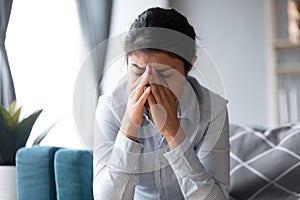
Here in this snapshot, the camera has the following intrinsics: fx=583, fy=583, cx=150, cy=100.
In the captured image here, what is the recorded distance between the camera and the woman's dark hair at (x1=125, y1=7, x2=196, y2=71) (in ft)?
4.75

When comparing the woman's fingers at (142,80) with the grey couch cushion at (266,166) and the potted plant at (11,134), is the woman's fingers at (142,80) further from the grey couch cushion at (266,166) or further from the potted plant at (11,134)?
the potted plant at (11,134)

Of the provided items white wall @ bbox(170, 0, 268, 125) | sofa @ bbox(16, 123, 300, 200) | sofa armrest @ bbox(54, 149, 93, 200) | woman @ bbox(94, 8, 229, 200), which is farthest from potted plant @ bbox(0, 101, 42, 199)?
white wall @ bbox(170, 0, 268, 125)

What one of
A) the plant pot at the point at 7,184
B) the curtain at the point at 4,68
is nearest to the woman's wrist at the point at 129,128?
the plant pot at the point at 7,184

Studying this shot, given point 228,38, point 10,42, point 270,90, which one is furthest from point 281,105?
point 10,42

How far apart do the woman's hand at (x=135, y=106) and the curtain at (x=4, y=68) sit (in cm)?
104

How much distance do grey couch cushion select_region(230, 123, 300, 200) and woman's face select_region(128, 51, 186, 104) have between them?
57 cm

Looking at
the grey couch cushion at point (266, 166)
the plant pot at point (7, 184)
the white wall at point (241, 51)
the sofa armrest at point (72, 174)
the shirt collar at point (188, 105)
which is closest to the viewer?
the shirt collar at point (188, 105)

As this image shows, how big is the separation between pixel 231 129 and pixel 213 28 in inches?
59.9

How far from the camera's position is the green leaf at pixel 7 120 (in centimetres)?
208

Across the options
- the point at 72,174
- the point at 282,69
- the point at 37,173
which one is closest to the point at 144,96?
the point at 72,174

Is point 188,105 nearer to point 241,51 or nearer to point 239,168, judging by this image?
point 239,168

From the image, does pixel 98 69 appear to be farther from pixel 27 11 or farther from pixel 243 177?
pixel 243 177

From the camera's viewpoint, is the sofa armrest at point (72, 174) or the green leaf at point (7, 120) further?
the green leaf at point (7, 120)

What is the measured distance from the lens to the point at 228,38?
3.45 m
